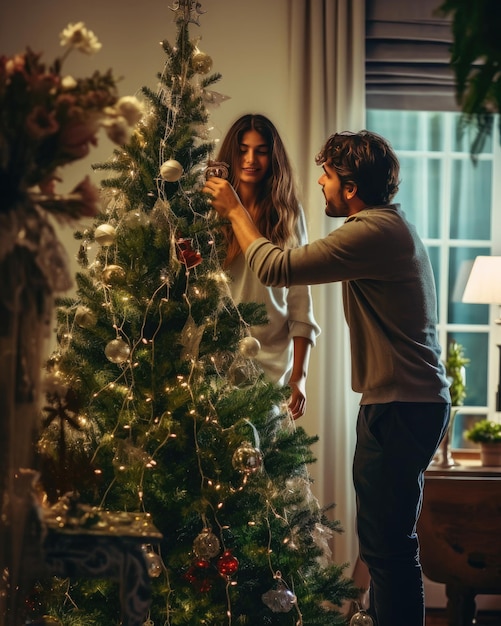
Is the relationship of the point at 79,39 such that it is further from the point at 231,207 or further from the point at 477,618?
the point at 477,618

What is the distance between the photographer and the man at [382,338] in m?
2.08

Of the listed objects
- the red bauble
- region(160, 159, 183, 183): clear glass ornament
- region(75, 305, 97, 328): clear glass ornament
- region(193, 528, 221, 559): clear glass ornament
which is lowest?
the red bauble

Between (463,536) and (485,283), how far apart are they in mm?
889

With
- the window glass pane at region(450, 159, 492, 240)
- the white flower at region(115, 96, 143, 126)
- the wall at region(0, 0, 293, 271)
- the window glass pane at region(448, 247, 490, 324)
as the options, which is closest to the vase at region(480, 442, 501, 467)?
the window glass pane at region(448, 247, 490, 324)

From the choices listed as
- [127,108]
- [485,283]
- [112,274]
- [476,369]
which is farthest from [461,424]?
[127,108]

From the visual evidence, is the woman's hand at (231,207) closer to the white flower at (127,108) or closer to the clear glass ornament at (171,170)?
the clear glass ornament at (171,170)

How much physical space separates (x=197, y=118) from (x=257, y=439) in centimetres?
76

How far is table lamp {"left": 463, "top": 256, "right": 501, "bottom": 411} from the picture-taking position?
3.24 meters

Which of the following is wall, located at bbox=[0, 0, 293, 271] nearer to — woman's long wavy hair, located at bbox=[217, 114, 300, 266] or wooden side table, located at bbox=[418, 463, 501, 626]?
woman's long wavy hair, located at bbox=[217, 114, 300, 266]

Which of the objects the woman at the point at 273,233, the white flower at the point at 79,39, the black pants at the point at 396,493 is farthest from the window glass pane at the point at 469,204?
the white flower at the point at 79,39

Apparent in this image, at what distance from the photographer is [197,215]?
84.3 inches

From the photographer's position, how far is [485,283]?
3.27m

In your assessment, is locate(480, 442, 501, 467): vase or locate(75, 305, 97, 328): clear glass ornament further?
locate(480, 442, 501, 467): vase

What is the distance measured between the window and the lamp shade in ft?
1.40
